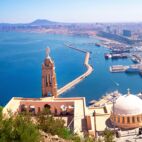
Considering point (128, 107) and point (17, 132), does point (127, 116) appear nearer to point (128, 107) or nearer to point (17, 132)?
point (128, 107)

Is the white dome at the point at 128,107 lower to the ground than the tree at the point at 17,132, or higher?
lower

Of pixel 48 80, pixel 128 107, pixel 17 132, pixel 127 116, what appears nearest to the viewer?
pixel 17 132

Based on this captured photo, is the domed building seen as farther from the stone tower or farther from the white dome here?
the stone tower

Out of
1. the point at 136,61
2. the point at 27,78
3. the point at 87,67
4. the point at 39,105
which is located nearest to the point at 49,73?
the point at 39,105

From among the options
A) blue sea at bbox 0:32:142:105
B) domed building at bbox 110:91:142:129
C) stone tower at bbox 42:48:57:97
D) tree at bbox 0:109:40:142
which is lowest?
blue sea at bbox 0:32:142:105

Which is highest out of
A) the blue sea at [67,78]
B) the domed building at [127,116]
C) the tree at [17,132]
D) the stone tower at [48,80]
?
the tree at [17,132]

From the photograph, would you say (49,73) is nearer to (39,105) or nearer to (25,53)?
(39,105)

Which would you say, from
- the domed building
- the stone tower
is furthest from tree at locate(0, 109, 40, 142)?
the stone tower

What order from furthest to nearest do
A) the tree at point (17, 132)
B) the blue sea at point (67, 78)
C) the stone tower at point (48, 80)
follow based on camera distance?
1. the blue sea at point (67, 78)
2. the stone tower at point (48, 80)
3. the tree at point (17, 132)

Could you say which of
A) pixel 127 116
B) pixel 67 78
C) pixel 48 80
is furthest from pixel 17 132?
pixel 67 78

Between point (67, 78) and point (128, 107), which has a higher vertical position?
point (128, 107)

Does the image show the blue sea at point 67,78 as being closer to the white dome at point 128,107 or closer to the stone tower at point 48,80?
the stone tower at point 48,80

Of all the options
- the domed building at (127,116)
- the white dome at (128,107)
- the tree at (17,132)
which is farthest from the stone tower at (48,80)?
the tree at (17,132)
